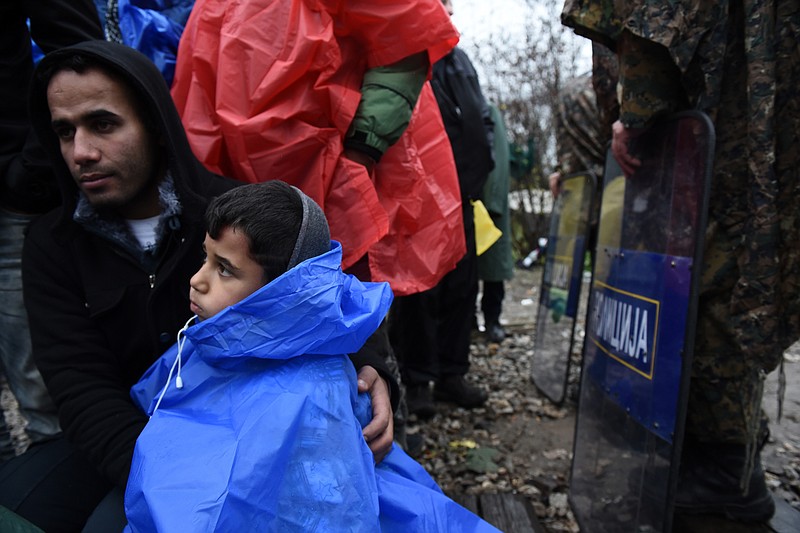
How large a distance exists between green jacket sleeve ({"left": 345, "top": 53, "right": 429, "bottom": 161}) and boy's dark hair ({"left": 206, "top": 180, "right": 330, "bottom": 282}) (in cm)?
50

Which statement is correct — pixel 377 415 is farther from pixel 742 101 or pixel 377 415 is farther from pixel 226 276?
pixel 742 101

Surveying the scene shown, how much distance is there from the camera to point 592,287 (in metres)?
2.45

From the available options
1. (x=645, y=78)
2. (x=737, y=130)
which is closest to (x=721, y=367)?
(x=737, y=130)

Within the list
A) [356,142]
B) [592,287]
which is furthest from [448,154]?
[592,287]

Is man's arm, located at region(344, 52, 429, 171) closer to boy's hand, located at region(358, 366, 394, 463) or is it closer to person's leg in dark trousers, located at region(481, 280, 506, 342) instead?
boy's hand, located at region(358, 366, 394, 463)

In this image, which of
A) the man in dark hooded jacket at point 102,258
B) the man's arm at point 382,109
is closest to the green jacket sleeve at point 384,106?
the man's arm at point 382,109

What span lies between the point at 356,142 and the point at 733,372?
1595 mm

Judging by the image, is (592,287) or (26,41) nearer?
(26,41)

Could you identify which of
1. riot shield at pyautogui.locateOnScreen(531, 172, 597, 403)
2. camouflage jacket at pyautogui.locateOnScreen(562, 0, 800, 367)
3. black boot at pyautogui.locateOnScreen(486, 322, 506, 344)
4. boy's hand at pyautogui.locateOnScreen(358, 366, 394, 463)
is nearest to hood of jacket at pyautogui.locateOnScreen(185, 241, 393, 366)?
boy's hand at pyautogui.locateOnScreen(358, 366, 394, 463)

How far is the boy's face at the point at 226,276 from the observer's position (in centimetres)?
129

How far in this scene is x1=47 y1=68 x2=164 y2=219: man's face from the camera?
4.97 ft

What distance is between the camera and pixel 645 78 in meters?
1.97

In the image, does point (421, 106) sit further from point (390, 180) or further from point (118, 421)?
point (118, 421)

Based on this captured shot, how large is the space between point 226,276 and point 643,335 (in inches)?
53.8
